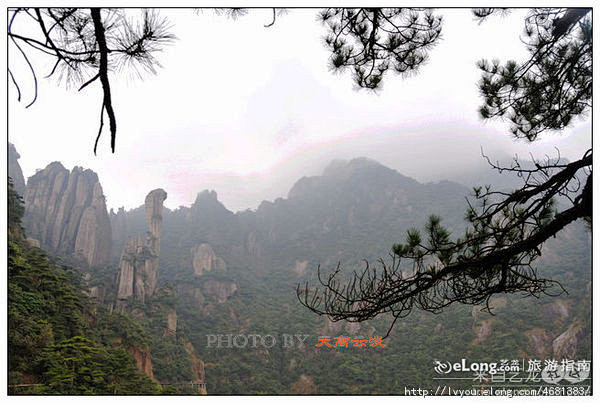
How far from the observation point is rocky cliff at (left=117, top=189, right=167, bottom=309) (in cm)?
1551

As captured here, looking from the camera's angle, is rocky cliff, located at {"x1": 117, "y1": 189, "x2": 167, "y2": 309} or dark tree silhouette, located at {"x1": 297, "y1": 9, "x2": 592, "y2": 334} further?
rocky cliff, located at {"x1": 117, "y1": 189, "x2": 167, "y2": 309}

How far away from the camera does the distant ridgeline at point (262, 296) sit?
11870mm

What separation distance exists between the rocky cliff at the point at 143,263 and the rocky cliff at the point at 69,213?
8.94 feet

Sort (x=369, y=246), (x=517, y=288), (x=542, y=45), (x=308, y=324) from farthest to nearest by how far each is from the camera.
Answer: (x=369, y=246) → (x=308, y=324) → (x=542, y=45) → (x=517, y=288)

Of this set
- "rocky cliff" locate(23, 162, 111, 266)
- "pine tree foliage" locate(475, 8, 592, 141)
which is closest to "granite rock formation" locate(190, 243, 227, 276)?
"rocky cliff" locate(23, 162, 111, 266)

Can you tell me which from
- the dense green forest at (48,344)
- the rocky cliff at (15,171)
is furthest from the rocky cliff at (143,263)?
the dense green forest at (48,344)

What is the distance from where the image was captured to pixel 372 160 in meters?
37.3

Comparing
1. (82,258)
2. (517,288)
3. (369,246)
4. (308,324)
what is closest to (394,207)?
(369,246)

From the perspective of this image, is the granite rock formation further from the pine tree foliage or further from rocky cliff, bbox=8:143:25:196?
the pine tree foliage

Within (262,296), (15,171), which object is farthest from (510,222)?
(262,296)

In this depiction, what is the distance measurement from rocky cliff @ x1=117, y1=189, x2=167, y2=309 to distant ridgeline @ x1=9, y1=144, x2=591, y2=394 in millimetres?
68

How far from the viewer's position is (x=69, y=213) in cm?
1875
